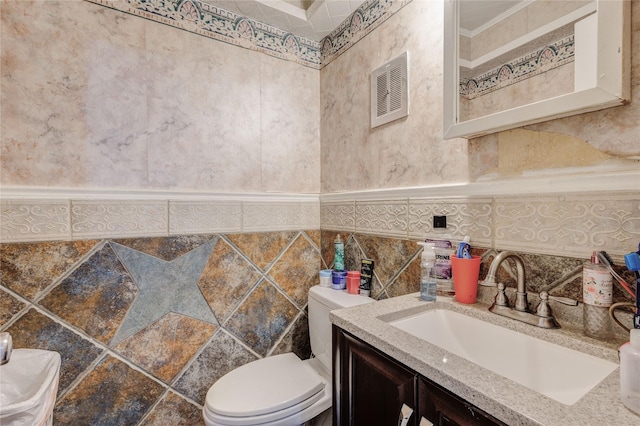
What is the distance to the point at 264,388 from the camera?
1.23 m

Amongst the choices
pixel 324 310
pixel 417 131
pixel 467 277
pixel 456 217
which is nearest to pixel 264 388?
pixel 324 310

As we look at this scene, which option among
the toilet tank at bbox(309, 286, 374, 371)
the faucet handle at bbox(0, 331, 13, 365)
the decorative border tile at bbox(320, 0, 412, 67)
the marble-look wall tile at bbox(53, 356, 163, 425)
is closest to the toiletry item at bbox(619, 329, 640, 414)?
the toilet tank at bbox(309, 286, 374, 371)

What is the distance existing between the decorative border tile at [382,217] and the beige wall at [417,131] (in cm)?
9

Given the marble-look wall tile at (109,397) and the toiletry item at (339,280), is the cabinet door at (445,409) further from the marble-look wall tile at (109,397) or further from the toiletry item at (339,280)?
the marble-look wall tile at (109,397)

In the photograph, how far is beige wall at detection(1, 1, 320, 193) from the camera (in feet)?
3.84

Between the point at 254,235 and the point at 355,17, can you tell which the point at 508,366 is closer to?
the point at 254,235

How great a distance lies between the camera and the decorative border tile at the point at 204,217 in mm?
1425

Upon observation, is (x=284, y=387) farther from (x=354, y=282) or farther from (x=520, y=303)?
(x=520, y=303)

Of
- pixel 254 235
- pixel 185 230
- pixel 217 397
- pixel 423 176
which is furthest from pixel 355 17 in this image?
pixel 217 397

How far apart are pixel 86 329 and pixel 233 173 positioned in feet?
3.06

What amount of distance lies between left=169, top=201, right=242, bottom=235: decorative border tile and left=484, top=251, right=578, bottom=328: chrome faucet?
1183 millimetres

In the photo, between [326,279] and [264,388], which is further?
[326,279]

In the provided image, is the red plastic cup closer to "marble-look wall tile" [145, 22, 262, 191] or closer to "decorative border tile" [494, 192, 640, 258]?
"decorative border tile" [494, 192, 640, 258]

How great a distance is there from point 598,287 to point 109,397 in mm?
1779
